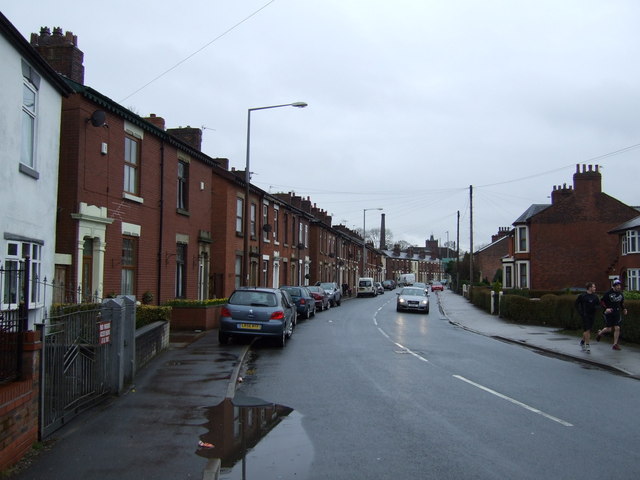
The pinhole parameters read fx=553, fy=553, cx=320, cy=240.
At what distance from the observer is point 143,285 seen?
17.1 m

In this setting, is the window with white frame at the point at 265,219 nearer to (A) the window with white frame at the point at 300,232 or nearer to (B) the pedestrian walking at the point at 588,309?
(A) the window with white frame at the point at 300,232

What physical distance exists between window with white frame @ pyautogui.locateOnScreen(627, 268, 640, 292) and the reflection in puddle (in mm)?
33050

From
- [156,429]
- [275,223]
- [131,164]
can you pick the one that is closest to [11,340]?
[156,429]

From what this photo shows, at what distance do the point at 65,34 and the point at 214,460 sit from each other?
13315mm

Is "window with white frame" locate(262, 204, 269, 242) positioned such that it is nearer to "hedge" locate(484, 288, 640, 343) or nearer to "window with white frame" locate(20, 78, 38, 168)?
"hedge" locate(484, 288, 640, 343)

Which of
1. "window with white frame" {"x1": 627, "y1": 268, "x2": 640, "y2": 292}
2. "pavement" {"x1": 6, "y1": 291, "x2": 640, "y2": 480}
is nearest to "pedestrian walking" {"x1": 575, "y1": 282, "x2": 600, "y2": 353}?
"pavement" {"x1": 6, "y1": 291, "x2": 640, "y2": 480}

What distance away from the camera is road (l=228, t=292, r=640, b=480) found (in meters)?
5.42

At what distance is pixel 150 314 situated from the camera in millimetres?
13711

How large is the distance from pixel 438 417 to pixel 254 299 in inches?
320

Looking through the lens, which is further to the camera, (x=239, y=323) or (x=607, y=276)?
(x=607, y=276)

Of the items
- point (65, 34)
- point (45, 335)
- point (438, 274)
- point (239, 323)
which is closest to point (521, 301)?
point (239, 323)

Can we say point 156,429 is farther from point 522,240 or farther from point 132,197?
point 522,240

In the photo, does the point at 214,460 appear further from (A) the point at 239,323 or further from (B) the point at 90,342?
(A) the point at 239,323

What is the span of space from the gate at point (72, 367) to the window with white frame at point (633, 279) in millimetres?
34567
